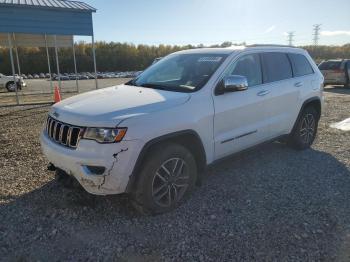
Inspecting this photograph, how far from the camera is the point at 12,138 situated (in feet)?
23.3

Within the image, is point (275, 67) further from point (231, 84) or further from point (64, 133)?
point (64, 133)

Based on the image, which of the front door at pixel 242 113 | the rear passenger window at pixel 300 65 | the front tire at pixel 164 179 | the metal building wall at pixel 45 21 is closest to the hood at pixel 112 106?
the front tire at pixel 164 179

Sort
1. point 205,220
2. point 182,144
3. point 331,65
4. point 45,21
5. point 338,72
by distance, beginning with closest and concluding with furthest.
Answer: point 205,220, point 182,144, point 45,21, point 338,72, point 331,65

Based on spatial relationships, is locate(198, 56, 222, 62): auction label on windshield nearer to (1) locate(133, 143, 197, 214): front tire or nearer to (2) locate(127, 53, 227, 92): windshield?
(2) locate(127, 53, 227, 92): windshield

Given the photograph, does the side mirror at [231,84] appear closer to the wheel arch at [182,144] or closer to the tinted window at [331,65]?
the wheel arch at [182,144]

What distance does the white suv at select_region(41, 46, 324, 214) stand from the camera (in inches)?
129

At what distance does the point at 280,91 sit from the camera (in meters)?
5.10

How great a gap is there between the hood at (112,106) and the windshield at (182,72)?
248 mm

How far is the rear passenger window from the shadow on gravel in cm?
189

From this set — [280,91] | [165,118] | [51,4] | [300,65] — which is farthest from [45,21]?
[165,118]

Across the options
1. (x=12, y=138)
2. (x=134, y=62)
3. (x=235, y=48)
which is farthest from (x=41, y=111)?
(x=134, y=62)

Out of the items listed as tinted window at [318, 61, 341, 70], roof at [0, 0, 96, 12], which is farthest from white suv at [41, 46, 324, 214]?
tinted window at [318, 61, 341, 70]

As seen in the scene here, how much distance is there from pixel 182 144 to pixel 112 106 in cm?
93

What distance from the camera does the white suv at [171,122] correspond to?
329 cm
